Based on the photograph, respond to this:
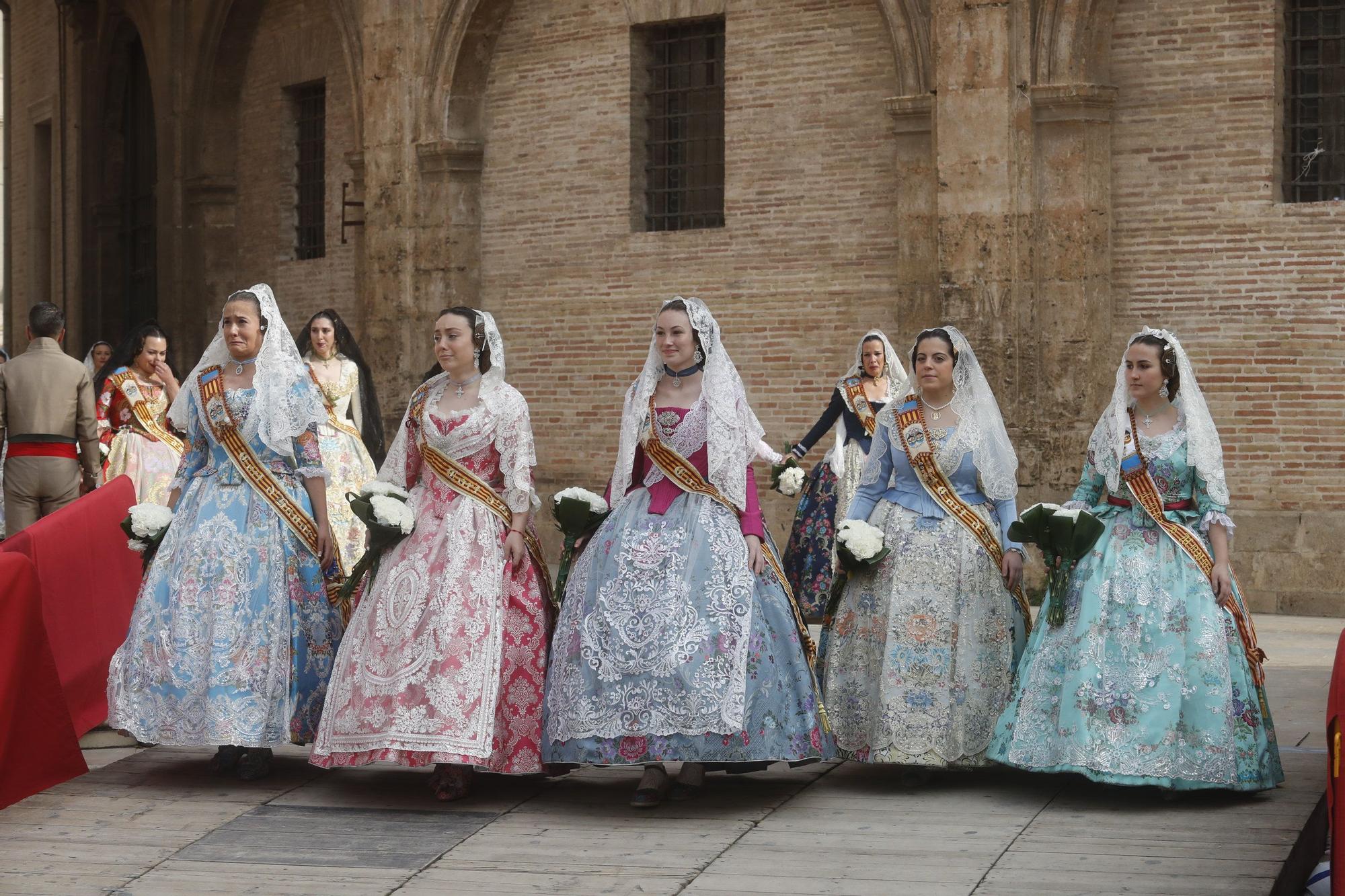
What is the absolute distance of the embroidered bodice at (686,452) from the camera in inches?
249

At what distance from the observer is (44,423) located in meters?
10.1

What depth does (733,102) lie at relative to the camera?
14.2 metres

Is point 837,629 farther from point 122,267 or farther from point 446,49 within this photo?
point 122,267

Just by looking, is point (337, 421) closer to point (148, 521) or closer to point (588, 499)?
point (148, 521)

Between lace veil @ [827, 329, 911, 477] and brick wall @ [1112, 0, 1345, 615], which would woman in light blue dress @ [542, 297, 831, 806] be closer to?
lace veil @ [827, 329, 911, 477]

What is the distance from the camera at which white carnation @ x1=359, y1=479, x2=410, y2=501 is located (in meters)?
6.43

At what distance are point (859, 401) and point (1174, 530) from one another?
14.6 ft

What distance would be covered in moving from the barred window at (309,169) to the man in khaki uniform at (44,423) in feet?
27.1

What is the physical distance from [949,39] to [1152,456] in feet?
22.0

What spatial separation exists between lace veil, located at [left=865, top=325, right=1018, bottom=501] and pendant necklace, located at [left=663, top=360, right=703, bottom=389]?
854mm

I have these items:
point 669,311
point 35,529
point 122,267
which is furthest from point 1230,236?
point 122,267

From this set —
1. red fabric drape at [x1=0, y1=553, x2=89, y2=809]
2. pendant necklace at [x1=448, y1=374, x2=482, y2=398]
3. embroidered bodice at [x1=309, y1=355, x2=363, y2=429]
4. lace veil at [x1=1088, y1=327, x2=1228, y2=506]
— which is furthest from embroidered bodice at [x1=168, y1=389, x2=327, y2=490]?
embroidered bodice at [x1=309, y1=355, x2=363, y2=429]

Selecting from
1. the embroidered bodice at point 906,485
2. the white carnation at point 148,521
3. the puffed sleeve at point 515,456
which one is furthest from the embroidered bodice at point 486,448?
the embroidered bodice at point 906,485

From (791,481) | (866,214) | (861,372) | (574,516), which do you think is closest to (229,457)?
(574,516)
